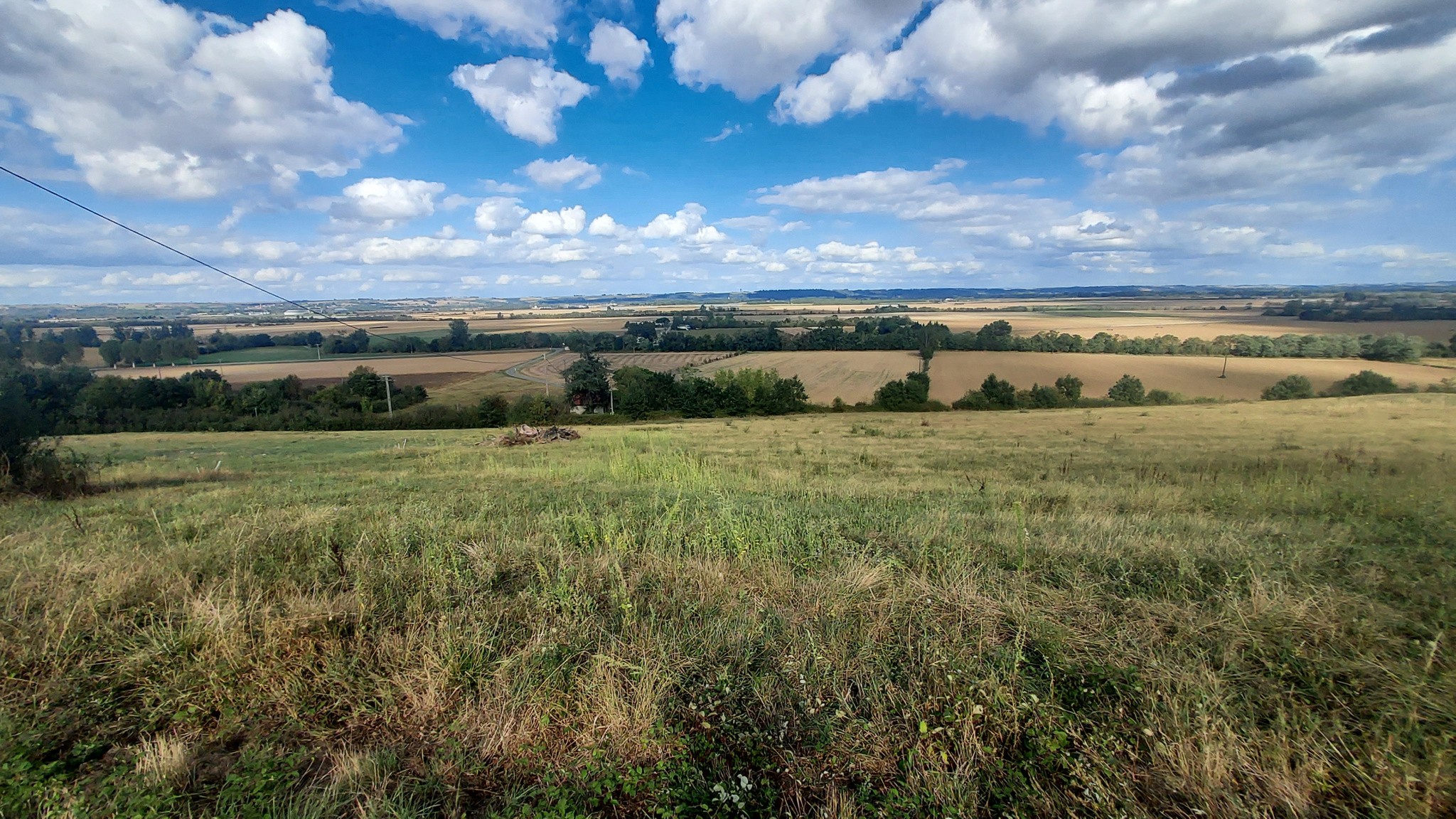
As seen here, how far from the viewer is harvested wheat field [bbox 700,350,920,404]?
2365 inches

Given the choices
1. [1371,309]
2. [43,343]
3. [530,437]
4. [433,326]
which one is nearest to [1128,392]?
[1371,309]

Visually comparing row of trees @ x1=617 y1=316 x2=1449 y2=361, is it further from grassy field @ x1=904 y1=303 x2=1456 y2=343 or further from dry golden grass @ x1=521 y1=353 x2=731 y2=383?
dry golden grass @ x1=521 y1=353 x2=731 y2=383

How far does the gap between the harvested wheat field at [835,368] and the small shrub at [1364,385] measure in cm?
3258

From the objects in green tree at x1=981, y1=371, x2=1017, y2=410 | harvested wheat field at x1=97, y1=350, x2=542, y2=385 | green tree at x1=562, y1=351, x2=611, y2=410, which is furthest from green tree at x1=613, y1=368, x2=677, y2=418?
green tree at x1=981, y1=371, x2=1017, y2=410

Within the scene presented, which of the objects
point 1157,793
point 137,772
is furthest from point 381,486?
point 1157,793

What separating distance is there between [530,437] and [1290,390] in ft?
183

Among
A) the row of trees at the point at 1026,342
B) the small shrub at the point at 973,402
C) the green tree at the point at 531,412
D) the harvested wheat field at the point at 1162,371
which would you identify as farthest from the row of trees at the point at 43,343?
the row of trees at the point at 1026,342

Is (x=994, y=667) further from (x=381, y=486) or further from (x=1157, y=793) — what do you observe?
(x=381, y=486)

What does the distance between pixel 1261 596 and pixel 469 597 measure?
573 centimetres

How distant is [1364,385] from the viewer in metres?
40.7

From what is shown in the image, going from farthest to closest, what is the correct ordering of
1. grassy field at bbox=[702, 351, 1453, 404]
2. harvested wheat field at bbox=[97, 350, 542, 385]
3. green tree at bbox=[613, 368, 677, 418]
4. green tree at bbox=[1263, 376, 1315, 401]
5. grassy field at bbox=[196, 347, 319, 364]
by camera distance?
grassy field at bbox=[196, 347, 319, 364]
harvested wheat field at bbox=[97, 350, 542, 385]
green tree at bbox=[613, 368, 677, 418]
grassy field at bbox=[702, 351, 1453, 404]
green tree at bbox=[1263, 376, 1315, 401]

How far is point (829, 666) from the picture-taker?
3.43m

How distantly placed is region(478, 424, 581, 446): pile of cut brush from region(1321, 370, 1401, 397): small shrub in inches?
2073

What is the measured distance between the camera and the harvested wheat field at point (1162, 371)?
45031mm
